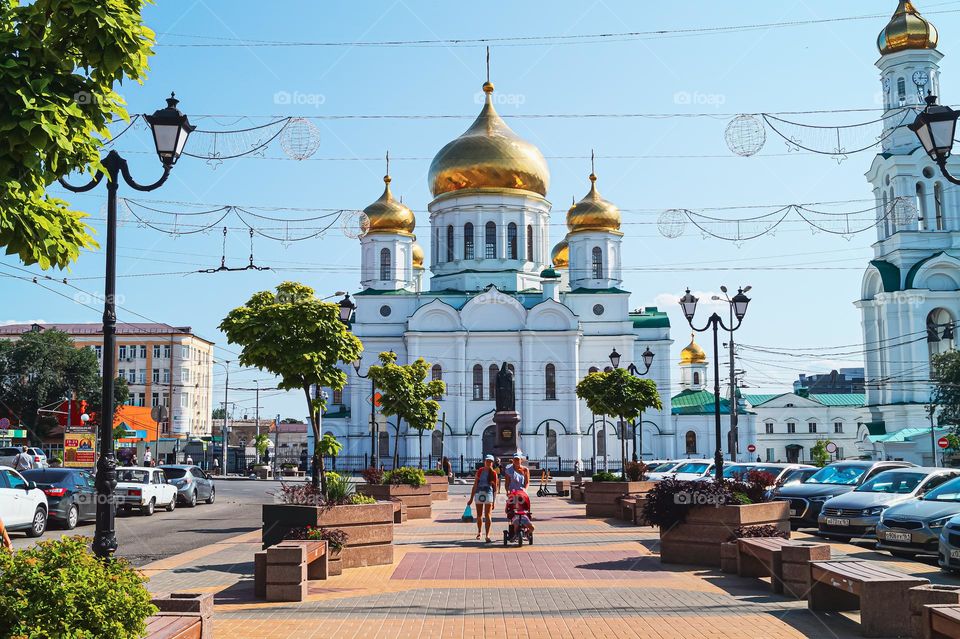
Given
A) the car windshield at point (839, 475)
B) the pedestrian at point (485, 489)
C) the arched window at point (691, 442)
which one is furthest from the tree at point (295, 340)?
the arched window at point (691, 442)

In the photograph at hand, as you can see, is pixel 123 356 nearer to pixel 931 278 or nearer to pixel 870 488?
pixel 931 278

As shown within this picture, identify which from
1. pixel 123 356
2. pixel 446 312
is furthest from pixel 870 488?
→ pixel 123 356

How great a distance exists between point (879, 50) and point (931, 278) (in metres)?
16.4

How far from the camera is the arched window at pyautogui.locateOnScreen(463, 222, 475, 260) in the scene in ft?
211

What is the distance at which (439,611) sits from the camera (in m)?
9.92

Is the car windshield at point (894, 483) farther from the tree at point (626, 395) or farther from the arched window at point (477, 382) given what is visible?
the arched window at point (477, 382)

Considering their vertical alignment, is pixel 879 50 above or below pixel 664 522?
above

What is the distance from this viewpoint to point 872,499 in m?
17.8

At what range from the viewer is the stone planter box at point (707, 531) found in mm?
13117

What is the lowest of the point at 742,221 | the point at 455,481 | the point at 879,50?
the point at 455,481

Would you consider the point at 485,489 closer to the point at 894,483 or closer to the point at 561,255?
the point at 894,483

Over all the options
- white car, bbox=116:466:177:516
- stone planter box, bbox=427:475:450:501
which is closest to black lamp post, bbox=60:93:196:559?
white car, bbox=116:466:177:516

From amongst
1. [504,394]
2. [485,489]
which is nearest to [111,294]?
[485,489]

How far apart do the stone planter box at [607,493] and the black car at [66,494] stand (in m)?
11.7
